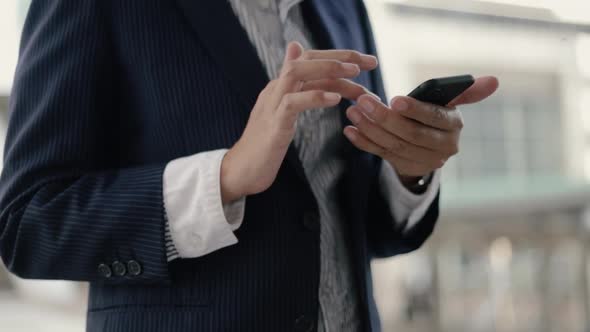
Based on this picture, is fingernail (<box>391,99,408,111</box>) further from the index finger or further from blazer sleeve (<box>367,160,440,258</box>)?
blazer sleeve (<box>367,160,440,258</box>)

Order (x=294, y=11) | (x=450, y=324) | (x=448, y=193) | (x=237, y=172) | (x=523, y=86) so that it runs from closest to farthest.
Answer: (x=237, y=172) → (x=294, y=11) → (x=450, y=324) → (x=448, y=193) → (x=523, y=86)

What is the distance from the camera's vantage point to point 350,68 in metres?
0.75

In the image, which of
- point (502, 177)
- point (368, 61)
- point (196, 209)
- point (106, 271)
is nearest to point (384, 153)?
point (368, 61)

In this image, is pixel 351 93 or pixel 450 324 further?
pixel 450 324

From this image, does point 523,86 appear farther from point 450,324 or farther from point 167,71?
point 167,71

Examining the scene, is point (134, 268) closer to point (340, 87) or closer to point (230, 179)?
point (230, 179)

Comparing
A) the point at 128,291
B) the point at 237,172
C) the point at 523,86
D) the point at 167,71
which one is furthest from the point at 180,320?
the point at 523,86

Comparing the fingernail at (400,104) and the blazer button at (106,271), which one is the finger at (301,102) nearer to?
the fingernail at (400,104)

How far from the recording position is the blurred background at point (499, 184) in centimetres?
419

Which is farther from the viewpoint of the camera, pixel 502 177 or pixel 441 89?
pixel 502 177

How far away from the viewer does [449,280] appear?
16.2 ft

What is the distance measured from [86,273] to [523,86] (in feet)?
19.5

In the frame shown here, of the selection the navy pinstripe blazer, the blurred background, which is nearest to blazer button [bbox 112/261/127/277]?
the navy pinstripe blazer

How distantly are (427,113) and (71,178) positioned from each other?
0.41 meters
